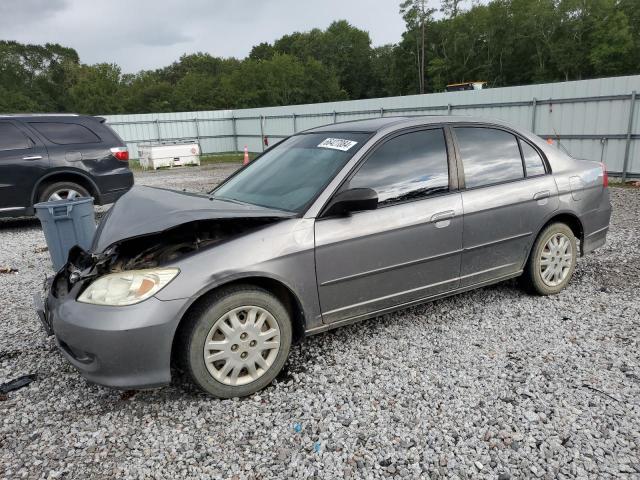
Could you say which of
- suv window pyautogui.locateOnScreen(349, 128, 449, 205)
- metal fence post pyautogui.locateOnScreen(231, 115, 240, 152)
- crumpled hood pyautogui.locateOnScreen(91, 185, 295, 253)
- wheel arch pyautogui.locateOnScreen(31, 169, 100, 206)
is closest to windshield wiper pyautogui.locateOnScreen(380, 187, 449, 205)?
suv window pyautogui.locateOnScreen(349, 128, 449, 205)

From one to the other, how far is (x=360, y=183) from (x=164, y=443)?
6.60ft

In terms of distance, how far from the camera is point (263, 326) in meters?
3.05

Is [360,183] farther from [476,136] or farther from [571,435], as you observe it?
[571,435]

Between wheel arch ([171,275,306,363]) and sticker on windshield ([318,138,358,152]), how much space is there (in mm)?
1130

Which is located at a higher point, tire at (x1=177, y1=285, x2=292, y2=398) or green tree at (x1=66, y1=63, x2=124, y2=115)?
green tree at (x1=66, y1=63, x2=124, y2=115)

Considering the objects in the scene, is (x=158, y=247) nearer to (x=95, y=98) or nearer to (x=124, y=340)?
(x=124, y=340)

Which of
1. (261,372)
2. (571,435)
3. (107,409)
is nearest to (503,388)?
(571,435)

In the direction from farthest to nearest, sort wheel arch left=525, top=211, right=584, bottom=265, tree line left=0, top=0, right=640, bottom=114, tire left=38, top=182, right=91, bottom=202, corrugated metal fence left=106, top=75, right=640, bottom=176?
tree line left=0, top=0, right=640, bottom=114 → corrugated metal fence left=106, top=75, right=640, bottom=176 → tire left=38, top=182, right=91, bottom=202 → wheel arch left=525, top=211, right=584, bottom=265

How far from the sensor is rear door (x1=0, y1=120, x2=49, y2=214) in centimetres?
786

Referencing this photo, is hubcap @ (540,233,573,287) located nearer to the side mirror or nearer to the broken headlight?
the side mirror

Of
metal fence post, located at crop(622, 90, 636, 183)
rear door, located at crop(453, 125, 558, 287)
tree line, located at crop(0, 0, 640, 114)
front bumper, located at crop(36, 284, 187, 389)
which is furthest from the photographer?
tree line, located at crop(0, 0, 640, 114)

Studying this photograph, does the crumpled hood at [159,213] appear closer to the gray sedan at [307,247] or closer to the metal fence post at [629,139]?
the gray sedan at [307,247]

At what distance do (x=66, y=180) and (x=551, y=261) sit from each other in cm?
764

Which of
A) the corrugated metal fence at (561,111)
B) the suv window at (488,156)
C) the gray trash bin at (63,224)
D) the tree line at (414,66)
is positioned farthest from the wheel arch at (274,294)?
the tree line at (414,66)
